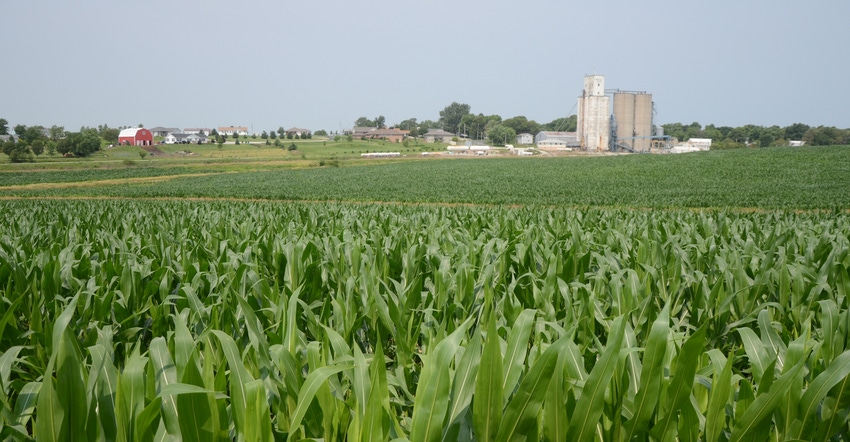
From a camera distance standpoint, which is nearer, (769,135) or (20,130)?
(20,130)

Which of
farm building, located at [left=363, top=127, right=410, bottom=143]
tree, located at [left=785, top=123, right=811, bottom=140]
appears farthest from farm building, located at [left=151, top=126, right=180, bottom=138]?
tree, located at [left=785, top=123, right=811, bottom=140]

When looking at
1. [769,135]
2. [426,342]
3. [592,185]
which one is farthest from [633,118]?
Result: [426,342]

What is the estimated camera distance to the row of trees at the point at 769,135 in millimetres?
125781

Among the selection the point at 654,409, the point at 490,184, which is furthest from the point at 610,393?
the point at 490,184

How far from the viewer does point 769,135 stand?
523ft

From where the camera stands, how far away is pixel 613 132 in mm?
124438

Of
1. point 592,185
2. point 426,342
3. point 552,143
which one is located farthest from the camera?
point 552,143

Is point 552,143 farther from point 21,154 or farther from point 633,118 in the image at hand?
point 21,154

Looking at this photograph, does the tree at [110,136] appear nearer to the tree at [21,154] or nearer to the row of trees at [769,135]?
the tree at [21,154]

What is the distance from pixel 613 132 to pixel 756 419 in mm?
130543

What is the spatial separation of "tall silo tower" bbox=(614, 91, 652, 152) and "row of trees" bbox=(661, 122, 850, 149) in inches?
554

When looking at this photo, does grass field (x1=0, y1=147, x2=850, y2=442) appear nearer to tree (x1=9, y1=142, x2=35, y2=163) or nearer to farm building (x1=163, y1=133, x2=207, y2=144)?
tree (x1=9, y1=142, x2=35, y2=163)

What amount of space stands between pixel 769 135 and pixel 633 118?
61.1m

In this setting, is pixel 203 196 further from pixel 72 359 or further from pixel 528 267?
pixel 72 359
